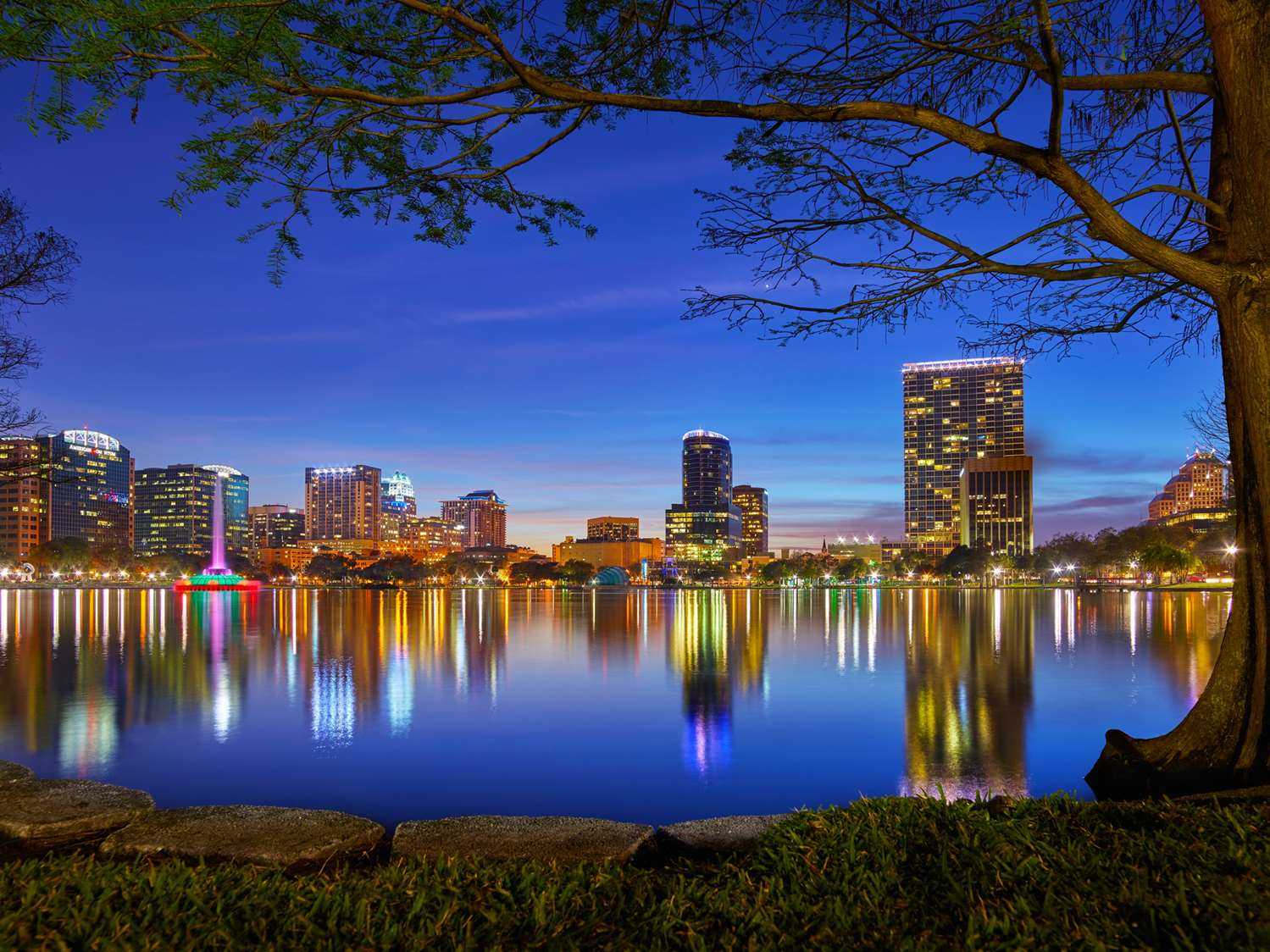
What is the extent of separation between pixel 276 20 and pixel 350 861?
265 inches

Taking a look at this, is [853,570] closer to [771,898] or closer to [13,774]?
[13,774]

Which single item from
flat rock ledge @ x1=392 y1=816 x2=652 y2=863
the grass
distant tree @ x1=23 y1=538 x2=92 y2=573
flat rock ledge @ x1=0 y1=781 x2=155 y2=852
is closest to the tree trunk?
the grass

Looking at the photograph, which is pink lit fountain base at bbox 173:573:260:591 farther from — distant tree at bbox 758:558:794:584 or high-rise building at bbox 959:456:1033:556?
high-rise building at bbox 959:456:1033:556

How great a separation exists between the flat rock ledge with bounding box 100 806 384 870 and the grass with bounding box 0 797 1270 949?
104cm

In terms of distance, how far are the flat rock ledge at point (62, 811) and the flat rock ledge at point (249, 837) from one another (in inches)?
13.8

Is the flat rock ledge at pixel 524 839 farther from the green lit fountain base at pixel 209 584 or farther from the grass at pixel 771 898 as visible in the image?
the green lit fountain base at pixel 209 584

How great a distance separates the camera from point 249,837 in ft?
21.6

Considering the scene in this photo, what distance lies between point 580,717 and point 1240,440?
12231 millimetres

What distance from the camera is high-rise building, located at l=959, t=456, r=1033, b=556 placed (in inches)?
7672

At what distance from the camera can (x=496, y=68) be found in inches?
298

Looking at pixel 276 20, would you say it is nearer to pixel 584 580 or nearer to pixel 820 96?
pixel 820 96

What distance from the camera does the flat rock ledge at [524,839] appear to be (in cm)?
619

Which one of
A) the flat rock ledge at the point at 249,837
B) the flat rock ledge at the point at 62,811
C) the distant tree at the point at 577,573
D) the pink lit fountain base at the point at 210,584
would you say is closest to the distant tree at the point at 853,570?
the distant tree at the point at 577,573

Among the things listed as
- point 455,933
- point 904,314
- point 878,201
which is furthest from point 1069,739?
point 455,933
